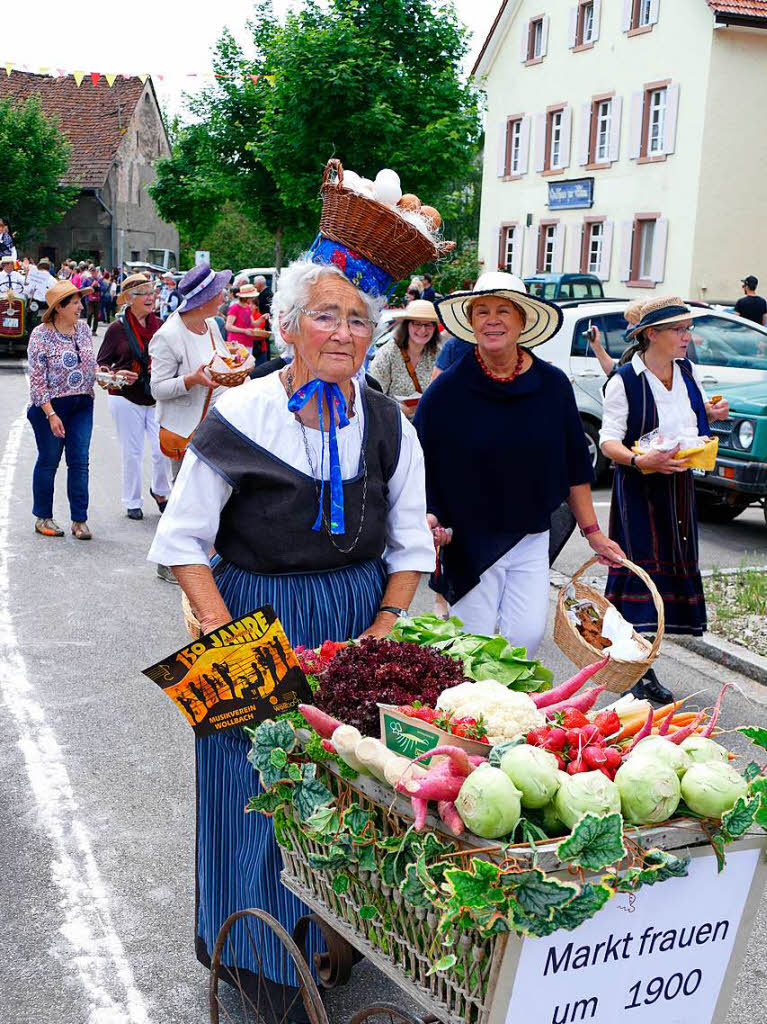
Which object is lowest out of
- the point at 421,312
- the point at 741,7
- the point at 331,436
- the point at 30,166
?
the point at 331,436

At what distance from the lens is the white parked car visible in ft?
40.1

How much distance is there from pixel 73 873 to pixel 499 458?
7.22 feet

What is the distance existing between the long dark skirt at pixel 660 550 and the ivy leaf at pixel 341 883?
3709 mm

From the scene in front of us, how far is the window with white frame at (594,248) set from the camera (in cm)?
3247

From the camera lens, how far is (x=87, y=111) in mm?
53625

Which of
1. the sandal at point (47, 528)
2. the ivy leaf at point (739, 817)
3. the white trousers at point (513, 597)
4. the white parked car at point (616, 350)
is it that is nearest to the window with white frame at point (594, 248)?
the white parked car at point (616, 350)

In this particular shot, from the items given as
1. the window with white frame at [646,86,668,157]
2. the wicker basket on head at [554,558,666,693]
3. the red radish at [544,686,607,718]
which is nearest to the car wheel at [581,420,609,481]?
the wicker basket on head at [554,558,666,693]

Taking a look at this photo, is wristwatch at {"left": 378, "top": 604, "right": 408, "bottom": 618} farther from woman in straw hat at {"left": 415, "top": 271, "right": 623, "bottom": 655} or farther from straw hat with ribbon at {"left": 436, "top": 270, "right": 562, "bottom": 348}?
straw hat with ribbon at {"left": 436, "top": 270, "right": 562, "bottom": 348}

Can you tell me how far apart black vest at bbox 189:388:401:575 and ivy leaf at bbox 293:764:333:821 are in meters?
0.77

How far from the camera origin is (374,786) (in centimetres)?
237

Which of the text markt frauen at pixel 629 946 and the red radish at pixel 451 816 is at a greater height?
the red radish at pixel 451 816

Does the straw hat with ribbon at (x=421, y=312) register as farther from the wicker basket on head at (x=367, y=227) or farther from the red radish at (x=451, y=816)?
the red radish at (x=451, y=816)

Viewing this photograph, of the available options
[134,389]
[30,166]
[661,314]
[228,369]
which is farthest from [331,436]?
[30,166]

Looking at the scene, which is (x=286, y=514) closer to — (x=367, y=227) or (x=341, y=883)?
(x=367, y=227)
